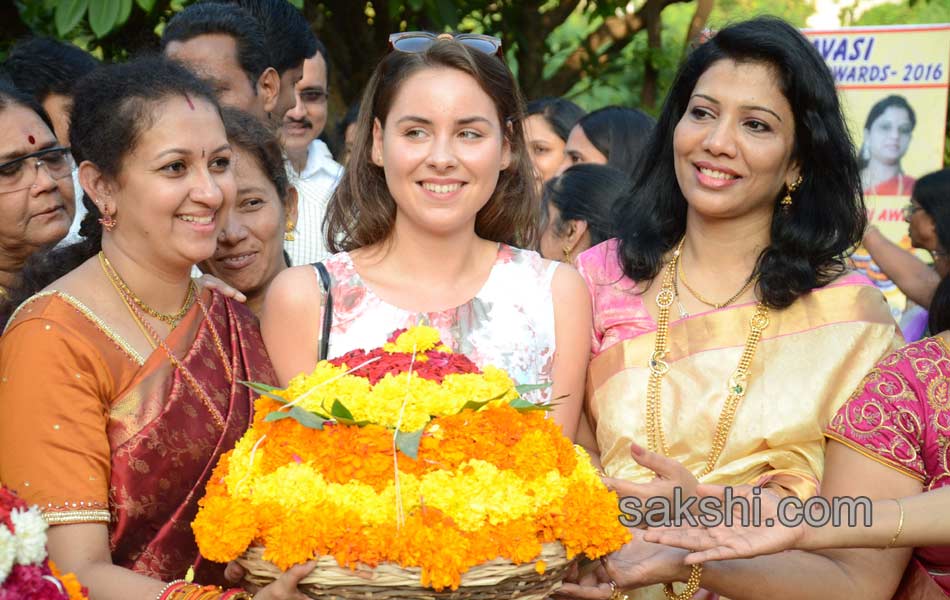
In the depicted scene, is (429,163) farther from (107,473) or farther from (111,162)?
(107,473)

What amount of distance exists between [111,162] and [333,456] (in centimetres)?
115

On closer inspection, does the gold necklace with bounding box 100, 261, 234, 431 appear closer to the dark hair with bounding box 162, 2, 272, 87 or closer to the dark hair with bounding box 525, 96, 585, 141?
the dark hair with bounding box 162, 2, 272, 87

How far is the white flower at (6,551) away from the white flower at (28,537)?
22mm

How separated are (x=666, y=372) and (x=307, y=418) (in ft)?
4.80

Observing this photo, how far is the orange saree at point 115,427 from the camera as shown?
Result: 279 centimetres

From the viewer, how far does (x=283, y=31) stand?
5.81 meters

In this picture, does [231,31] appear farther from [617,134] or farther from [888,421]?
[888,421]

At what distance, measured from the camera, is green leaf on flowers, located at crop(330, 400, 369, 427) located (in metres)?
2.55

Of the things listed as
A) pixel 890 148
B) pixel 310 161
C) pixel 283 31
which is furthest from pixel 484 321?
pixel 890 148

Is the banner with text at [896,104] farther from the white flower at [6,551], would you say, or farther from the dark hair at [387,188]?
the white flower at [6,551]

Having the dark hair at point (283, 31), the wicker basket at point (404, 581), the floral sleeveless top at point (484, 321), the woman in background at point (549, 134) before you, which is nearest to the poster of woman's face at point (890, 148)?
the woman in background at point (549, 134)

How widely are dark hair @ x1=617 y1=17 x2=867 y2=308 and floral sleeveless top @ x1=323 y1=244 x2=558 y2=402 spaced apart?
542 mm

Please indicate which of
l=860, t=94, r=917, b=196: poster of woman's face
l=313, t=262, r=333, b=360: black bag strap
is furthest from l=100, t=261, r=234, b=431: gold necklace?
l=860, t=94, r=917, b=196: poster of woman's face

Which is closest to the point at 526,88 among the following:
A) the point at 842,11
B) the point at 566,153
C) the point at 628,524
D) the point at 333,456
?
the point at 566,153
